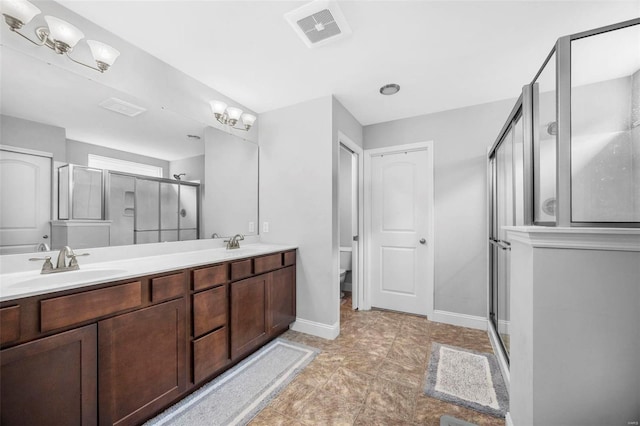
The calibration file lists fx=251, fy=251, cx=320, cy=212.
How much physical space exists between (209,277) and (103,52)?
1.55 meters

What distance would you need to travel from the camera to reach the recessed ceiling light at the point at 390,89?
2355 millimetres

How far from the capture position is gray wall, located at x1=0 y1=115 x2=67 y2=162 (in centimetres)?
132

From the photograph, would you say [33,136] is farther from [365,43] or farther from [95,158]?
[365,43]

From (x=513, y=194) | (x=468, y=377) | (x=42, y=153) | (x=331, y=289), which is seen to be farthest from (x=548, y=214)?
(x=42, y=153)

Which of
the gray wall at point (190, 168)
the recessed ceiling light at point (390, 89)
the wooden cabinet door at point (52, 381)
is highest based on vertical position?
the recessed ceiling light at point (390, 89)

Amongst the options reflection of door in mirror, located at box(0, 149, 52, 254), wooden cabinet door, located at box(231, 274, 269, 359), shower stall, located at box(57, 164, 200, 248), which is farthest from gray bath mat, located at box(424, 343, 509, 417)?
reflection of door in mirror, located at box(0, 149, 52, 254)

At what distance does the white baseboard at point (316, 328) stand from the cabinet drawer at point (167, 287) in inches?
55.1

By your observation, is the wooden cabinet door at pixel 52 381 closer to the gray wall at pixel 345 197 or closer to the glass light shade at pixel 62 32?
the glass light shade at pixel 62 32

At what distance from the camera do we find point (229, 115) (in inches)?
96.4

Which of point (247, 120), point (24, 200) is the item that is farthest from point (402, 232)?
point (24, 200)

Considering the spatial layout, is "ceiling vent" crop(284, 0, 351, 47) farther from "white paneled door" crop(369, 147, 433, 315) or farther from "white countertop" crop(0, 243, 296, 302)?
"white paneled door" crop(369, 147, 433, 315)

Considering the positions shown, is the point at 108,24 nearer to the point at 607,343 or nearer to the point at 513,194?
the point at 513,194

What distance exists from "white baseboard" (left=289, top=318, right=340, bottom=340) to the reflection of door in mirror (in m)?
2.06

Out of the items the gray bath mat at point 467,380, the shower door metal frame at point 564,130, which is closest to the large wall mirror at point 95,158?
the gray bath mat at point 467,380
